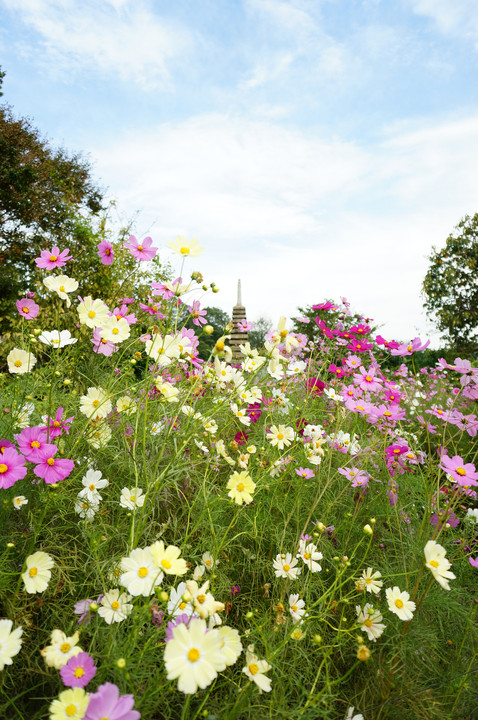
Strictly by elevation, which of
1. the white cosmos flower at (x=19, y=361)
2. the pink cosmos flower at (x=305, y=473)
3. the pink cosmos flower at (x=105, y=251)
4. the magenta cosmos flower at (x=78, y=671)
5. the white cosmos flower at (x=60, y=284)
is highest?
the pink cosmos flower at (x=105, y=251)

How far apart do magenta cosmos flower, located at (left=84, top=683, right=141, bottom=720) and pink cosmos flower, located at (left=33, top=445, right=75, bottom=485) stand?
1.76 ft

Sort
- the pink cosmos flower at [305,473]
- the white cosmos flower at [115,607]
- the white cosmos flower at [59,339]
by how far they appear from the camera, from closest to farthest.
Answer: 1. the white cosmos flower at [115,607]
2. the white cosmos flower at [59,339]
3. the pink cosmos flower at [305,473]

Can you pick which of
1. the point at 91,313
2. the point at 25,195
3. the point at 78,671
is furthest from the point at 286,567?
the point at 25,195

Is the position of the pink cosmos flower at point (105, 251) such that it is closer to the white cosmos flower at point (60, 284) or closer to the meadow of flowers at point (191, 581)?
the meadow of flowers at point (191, 581)

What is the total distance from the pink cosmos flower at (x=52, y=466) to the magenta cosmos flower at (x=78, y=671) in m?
0.43

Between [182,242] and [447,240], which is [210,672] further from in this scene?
[447,240]

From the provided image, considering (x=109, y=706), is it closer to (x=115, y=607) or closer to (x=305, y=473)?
(x=115, y=607)

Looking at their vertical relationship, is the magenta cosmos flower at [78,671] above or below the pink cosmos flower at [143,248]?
below

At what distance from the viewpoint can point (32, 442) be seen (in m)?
1.11

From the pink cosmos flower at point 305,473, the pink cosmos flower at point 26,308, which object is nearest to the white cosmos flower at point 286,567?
the pink cosmos flower at point 305,473

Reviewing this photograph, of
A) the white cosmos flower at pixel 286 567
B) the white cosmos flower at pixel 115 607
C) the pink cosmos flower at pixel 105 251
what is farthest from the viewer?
the pink cosmos flower at pixel 105 251

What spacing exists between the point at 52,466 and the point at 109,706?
593mm

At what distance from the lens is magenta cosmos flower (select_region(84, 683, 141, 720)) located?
646 mm

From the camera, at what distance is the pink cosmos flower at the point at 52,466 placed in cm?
109
